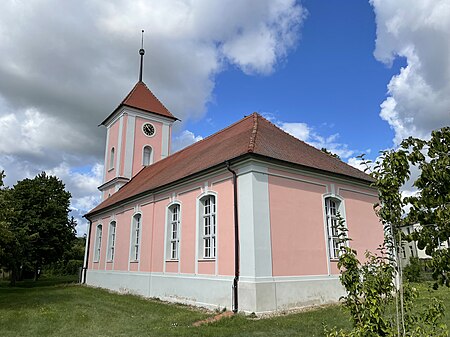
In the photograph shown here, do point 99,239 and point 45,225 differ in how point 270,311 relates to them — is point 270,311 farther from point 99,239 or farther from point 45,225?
point 45,225

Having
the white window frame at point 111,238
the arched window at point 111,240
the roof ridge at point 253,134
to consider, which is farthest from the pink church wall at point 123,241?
the roof ridge at point 253,134

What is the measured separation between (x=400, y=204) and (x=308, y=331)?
5734 mm

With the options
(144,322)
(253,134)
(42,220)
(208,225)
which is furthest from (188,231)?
(42,220)

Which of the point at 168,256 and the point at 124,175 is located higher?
the point at 124,175

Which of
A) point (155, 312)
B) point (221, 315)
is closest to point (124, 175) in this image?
point (155, 312)

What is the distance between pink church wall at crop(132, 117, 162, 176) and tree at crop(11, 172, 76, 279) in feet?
25.3

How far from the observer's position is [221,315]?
984cm

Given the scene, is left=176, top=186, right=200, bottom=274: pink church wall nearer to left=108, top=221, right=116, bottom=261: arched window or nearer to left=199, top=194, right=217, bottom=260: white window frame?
left=199, top=194, right=217, bottom=260: white window frame

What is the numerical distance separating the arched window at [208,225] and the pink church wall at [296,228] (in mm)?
2236

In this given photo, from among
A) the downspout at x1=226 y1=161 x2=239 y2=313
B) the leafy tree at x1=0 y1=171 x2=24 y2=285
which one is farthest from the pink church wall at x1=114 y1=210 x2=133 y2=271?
the downspout at x1=226 y1=161 x2=239 y2=313

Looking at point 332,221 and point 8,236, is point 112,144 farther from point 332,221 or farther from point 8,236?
point 332,221

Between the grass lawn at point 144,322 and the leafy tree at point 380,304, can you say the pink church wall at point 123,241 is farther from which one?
the leafy tree at point 380,304

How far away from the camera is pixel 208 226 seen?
41.4 ft

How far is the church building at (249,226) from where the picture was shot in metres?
10.8
